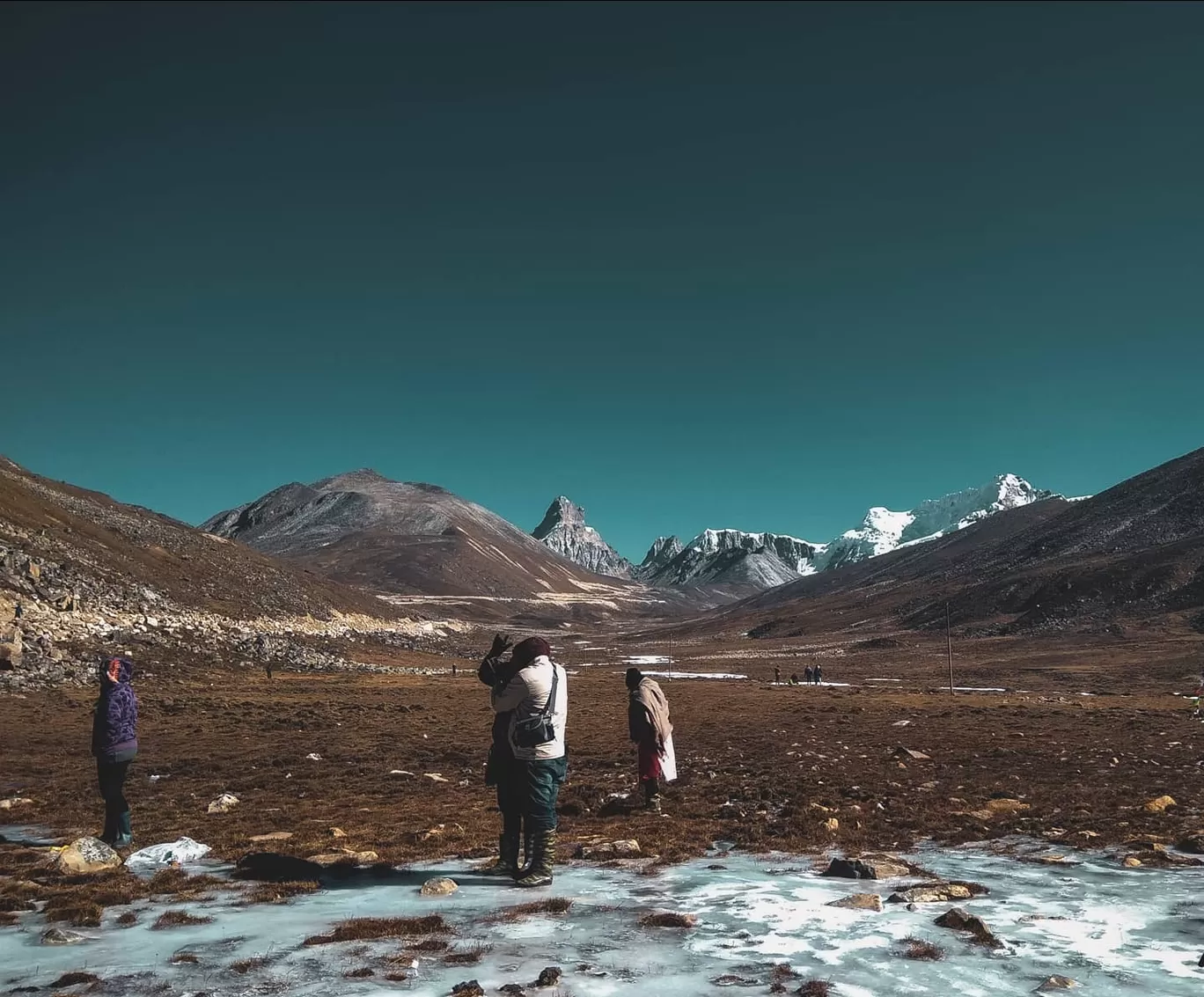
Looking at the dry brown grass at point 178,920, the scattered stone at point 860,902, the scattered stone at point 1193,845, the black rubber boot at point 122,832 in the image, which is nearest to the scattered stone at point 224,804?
the black rubber boot at point 122,832

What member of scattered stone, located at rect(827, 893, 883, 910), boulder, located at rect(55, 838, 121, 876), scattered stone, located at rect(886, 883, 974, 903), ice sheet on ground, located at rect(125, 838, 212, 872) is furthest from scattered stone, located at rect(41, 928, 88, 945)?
scattered stone, located at rect(886, 883, 974, 903)

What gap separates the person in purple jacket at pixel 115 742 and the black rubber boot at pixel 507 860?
23.1ft

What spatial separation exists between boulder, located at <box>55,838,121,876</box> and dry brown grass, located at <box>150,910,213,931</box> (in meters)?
3.34

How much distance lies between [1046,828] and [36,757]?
98.1 ft

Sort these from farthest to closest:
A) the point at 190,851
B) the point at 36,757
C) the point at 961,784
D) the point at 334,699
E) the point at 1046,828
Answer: the point at 334,699
the point at 36,757
the point at 961,784
the point at 1046,828
the point at 190,851

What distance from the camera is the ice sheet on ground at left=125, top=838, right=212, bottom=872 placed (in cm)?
1186

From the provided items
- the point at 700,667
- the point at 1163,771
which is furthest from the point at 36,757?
the point at 700,667

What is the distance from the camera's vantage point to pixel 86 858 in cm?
1160

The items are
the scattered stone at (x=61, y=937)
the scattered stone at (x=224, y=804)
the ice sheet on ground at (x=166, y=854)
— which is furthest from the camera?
the scattered stone at (x=224, y=804)

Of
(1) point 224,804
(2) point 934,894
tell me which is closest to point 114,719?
(1) point 224,804

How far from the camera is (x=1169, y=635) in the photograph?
12338 centimetres

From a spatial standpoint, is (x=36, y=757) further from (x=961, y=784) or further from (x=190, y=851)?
(x=961, y=784)

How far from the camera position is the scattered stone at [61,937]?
8.05 m

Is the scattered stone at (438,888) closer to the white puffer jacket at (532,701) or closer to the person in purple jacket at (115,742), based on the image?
the white puffer jacket at (532,701)
